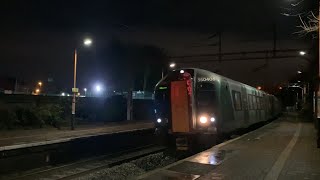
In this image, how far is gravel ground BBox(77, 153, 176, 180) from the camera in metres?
14.6

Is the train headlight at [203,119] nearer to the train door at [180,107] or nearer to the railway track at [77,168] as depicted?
the train door at [180,107]

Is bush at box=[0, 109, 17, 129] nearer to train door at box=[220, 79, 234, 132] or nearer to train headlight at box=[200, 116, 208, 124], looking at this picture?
train door at box=[220, 79, 234, 132]

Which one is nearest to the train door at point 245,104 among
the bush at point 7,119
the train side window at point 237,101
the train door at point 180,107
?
the train side window at point 237,101

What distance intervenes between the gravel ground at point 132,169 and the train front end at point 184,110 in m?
1.48

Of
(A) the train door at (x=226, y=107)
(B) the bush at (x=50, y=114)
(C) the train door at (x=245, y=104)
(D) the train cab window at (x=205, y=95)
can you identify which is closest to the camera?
(D) the train cab window at (x=205, y=95)

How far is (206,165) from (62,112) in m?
25.3

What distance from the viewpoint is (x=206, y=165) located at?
469 inches

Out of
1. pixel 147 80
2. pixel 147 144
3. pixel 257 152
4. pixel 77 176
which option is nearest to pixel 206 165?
pixel 257 152

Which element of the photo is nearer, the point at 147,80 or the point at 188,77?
the point at 188,77

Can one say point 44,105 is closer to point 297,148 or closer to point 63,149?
point 63,149

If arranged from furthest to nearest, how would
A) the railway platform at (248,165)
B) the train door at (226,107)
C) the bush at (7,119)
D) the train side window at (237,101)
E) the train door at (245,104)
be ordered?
1. the bush at (7,119)
2. the train door at (245,104)
3. the train side window at (237,101)
4. the train door at (226,107)
5. the railway platform at (248,165)

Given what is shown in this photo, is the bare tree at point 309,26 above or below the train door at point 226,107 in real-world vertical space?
above

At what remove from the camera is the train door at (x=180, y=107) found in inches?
667

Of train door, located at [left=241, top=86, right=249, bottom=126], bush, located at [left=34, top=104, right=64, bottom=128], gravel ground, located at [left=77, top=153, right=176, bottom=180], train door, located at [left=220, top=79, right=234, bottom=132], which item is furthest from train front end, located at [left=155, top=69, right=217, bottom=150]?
bush, located at [left=34, top=104, right=64, bottom=128]
